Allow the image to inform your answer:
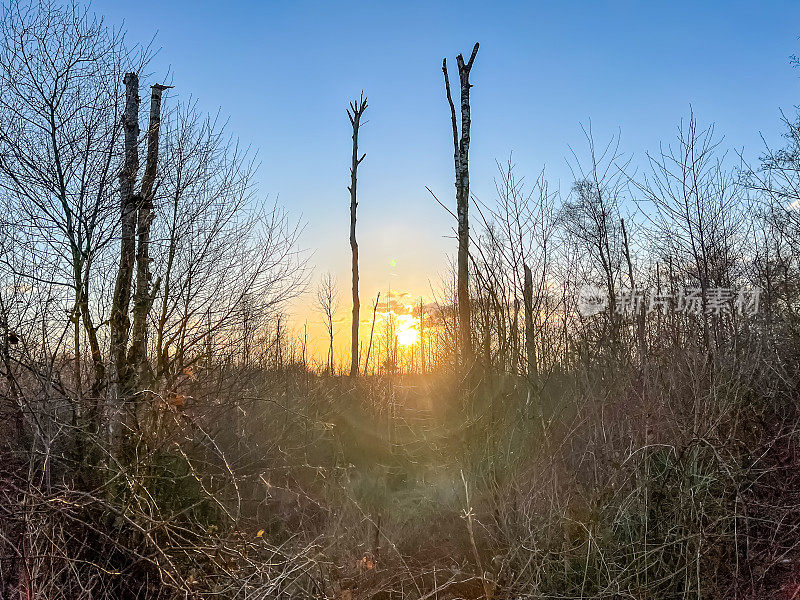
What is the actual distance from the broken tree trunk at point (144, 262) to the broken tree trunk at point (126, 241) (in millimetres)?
84

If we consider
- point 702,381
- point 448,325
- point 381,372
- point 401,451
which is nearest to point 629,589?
point 702,381

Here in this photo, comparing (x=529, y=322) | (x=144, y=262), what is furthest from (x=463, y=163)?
(x=144, y=262)

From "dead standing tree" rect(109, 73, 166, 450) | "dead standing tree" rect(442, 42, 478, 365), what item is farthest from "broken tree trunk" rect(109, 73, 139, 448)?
"dead standing tree" rect(442, 42, 478, 365)

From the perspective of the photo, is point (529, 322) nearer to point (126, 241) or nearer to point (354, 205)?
point (126, 241)

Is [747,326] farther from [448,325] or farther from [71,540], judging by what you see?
[71,540]

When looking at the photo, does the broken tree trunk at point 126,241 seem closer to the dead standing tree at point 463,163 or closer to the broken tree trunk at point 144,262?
the broken tree trunk at point 144,262

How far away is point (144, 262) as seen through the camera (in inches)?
253

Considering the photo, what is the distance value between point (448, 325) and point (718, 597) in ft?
13.8

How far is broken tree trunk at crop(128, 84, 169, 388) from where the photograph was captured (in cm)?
599

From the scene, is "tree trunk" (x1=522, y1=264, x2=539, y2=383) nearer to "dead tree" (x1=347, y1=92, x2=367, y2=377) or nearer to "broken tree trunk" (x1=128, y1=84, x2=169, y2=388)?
"broken tree trunk" (x1=128, y1=84, x2=169, y2=388)

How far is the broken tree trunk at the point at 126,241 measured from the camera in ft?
19.2

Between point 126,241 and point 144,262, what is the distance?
30 cm

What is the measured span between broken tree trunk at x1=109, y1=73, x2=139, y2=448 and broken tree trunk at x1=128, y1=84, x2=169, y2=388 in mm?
84

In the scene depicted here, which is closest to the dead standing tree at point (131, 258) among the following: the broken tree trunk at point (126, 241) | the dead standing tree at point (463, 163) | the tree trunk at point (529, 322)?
the broken tree trunk at point (126, 241)
